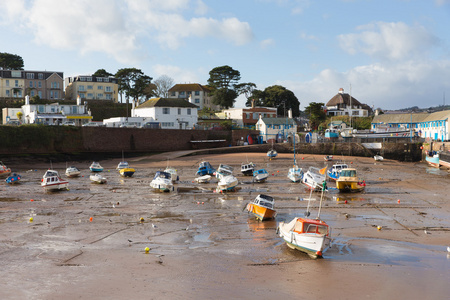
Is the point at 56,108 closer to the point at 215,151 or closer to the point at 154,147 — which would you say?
the point at 154,147

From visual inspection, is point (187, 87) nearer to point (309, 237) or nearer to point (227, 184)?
point (227, 184)

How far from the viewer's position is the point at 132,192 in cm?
3828

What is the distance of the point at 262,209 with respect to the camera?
26.9 m

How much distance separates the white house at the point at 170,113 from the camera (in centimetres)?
8469

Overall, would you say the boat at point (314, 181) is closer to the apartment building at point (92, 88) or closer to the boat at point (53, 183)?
the boat at point (53, 183)

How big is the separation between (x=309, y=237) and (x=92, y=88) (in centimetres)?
10079

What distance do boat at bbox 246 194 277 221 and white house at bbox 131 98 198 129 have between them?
59053 mm

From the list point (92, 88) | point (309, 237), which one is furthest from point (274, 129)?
point (309, 237)

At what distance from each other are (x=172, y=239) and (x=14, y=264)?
7.51 metres

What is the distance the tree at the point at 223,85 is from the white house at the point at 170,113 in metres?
27.3

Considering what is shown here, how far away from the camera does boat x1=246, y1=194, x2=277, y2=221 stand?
1060 inches

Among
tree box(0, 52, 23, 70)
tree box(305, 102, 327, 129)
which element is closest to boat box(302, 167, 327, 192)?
tree box(305, 102, 327, 129)

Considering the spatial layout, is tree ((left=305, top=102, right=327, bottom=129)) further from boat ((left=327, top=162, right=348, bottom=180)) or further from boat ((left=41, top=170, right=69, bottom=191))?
boat ((left=41, top=170, right=69, bottom=191))

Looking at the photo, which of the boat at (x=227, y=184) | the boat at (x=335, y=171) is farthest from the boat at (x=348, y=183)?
the boat at (x=227, y=184)
